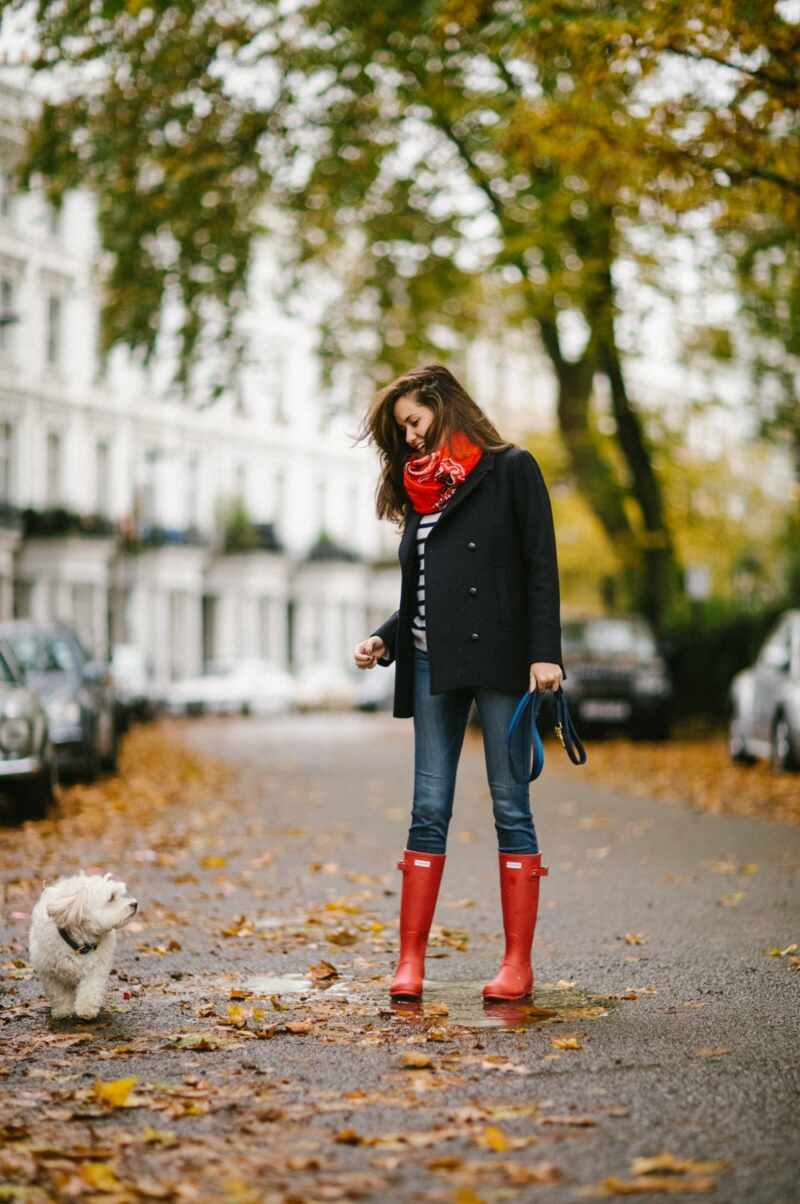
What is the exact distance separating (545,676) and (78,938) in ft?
5.55

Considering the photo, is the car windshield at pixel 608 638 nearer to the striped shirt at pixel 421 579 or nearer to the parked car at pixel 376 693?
the striped shirt at pixel 421 579

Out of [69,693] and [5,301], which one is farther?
[5,301]

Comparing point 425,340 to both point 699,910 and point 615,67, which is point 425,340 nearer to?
point 615,67

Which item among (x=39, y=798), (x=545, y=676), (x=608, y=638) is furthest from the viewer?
(x=608, y=638)

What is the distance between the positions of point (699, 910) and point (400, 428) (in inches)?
136

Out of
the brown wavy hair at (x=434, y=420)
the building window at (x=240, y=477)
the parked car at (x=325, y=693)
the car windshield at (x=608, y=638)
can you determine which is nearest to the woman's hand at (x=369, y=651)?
the brown wavy hair at (x=434, y=420)

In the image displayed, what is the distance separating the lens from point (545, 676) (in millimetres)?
6215

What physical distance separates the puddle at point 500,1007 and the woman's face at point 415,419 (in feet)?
5.99

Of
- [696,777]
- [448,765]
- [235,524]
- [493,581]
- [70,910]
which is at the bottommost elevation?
[696,777]

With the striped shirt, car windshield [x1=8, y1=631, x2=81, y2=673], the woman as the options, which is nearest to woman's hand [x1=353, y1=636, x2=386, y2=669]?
the woman

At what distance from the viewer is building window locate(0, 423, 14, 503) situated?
54.0 meters

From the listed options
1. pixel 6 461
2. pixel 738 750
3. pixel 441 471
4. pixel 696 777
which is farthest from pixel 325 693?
pixel 441 471

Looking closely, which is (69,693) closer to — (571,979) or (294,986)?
(294,986)

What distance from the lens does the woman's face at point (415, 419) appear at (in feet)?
21.0
